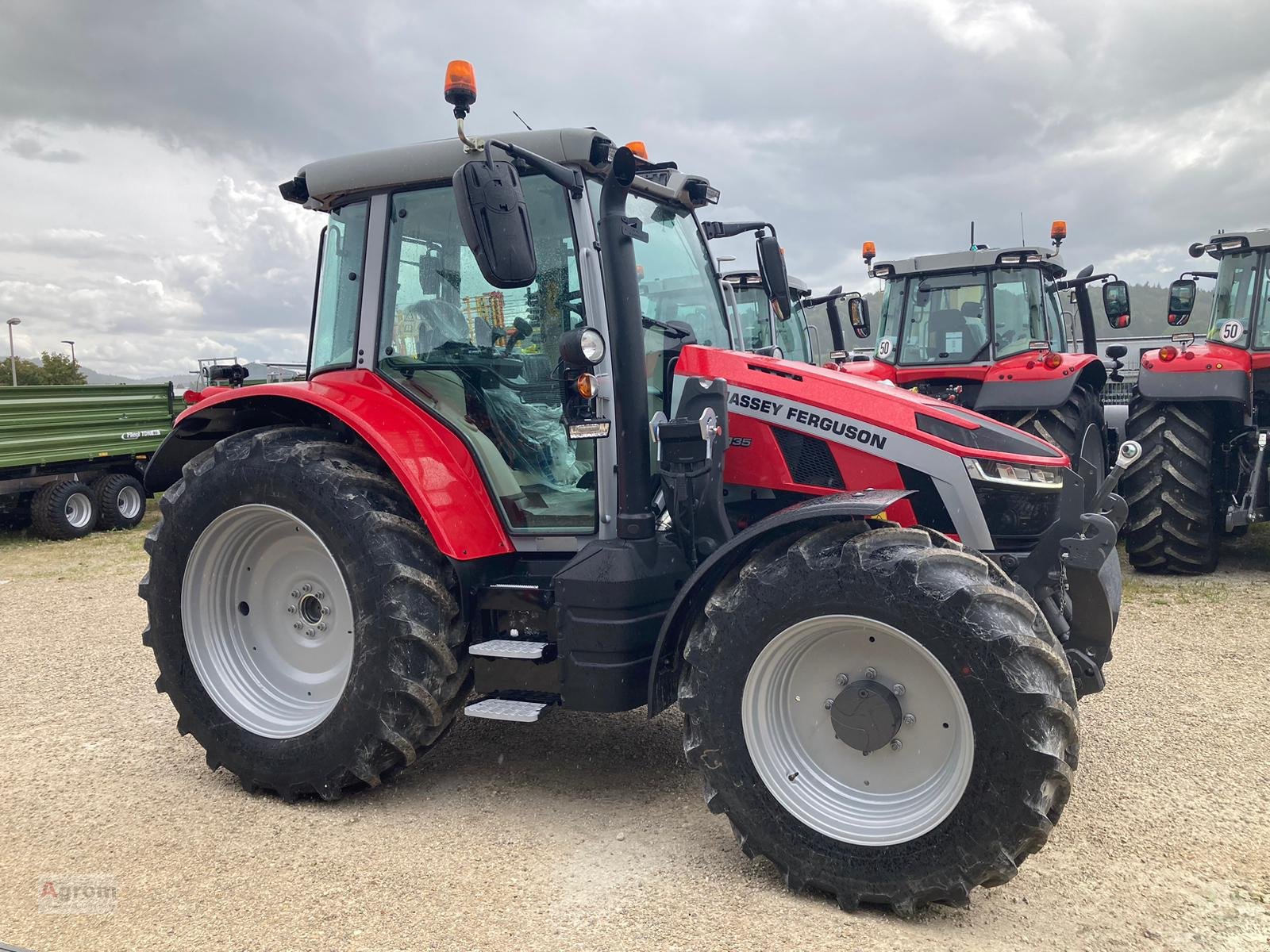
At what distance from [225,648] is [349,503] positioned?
104 cm

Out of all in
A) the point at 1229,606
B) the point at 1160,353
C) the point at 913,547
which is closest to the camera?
the point at 913,547

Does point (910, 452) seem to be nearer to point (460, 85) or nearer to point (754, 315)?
point (460, 85)

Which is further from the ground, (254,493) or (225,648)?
(254,493)

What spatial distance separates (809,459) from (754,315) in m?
8.18

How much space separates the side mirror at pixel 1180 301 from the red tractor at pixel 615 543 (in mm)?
4886

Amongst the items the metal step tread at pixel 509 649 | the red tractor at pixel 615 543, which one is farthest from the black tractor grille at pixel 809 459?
the metal step tread at pixel 509 649

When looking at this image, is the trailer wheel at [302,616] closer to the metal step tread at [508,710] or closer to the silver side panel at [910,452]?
the metal step tread at [508,710]

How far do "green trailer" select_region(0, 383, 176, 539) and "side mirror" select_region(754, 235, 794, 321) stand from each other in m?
9.85

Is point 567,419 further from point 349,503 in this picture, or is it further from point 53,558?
point 53,558

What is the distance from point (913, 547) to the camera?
289cm

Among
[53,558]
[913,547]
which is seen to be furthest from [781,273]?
[53,558]

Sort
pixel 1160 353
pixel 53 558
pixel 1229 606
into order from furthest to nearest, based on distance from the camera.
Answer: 1. pixel 53 558
2. pixel 1160 353
3. pixel 1229 606

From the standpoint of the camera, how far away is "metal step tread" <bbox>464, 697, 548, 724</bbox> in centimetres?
343

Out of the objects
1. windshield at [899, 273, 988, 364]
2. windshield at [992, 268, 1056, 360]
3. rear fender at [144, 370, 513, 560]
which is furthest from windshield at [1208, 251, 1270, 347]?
rear fender at [144, 370, 513, 560]
